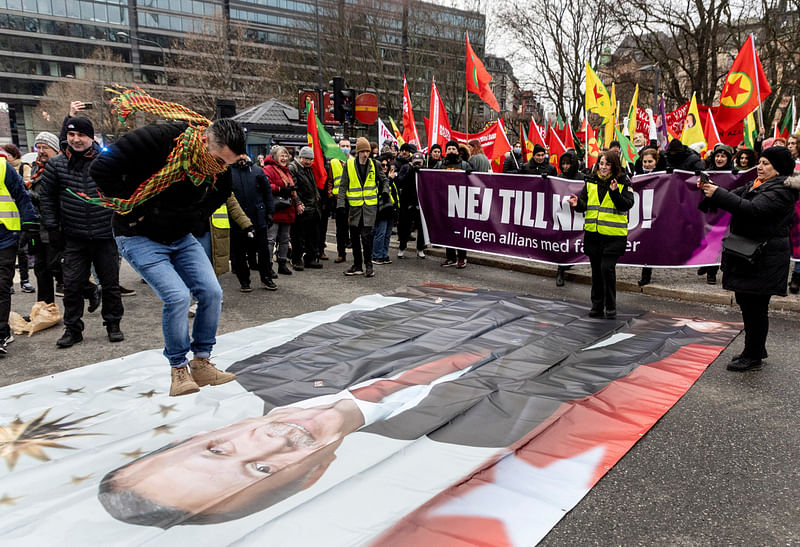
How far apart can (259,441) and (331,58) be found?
1450 inches

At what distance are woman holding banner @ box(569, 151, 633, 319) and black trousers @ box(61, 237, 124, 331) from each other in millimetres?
4638

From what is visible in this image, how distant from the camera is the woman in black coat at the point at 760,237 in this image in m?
4.20

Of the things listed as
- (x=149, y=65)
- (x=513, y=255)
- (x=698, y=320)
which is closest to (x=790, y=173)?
(x=698, y=320)

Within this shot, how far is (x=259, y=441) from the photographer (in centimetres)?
311

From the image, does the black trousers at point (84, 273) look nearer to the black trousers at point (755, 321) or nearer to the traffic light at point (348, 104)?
the black trousers at point (755, 321)

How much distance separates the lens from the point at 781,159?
13.8 feet

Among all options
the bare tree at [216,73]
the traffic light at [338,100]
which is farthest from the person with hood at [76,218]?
the bare tree at [216,73]

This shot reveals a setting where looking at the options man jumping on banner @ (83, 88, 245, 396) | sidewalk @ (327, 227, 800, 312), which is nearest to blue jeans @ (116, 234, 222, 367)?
man jumping on banner @ (83, 88, 245, 396)

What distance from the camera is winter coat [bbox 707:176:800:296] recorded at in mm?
4172

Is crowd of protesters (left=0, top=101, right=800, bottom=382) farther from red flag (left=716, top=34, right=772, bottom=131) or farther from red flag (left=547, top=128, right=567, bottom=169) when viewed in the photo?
red flag (left=547, top=128, right=567, bottom=169)

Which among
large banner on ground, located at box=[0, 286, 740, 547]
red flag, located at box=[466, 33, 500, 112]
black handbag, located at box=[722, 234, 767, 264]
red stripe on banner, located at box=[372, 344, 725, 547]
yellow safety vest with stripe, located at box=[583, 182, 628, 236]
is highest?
red flag, located at box=[466, 33, 500, 112]

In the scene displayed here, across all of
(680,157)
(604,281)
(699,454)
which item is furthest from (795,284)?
(699,454)

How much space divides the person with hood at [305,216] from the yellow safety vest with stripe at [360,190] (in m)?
0.76

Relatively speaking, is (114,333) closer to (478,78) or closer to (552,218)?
(552,218)
